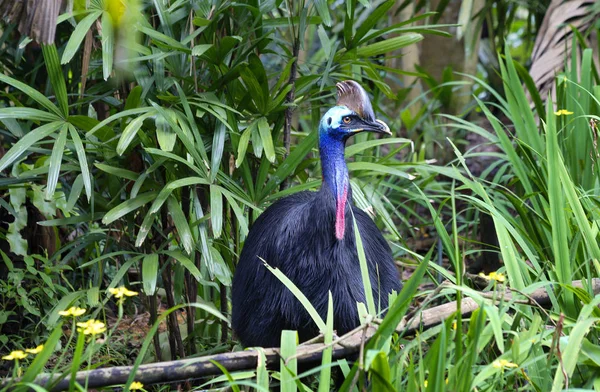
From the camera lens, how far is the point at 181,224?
306 centimetres

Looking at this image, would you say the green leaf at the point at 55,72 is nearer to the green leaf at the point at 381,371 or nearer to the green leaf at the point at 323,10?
the green leaf at the point at 323,10

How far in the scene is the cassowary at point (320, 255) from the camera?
9.08ft

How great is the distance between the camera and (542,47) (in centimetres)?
470

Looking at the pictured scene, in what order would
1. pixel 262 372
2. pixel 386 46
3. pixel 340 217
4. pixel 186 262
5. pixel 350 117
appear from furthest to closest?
pixel 386 46, pixel 186 262, pixel 350 117, pixel 340 217, pixel 262 372

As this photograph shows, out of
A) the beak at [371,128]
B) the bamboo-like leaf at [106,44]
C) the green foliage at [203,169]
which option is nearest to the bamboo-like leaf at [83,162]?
the green foliage at [203,169]

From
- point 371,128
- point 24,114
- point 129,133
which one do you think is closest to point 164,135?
point 129,133

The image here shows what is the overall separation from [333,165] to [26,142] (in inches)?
40.2

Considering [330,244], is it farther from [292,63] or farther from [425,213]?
[425,213]

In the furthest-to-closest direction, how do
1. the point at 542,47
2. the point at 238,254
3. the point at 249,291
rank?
the point at 542,47, the point at 238,254, the point at 249,291

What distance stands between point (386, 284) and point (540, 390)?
85cm

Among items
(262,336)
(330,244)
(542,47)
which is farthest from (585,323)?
(542,47)

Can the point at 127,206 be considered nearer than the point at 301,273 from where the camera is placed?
No

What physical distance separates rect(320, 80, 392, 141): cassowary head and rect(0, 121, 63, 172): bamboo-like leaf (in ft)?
3.05

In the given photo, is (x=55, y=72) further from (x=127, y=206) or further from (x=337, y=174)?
(x=337, y=174)
